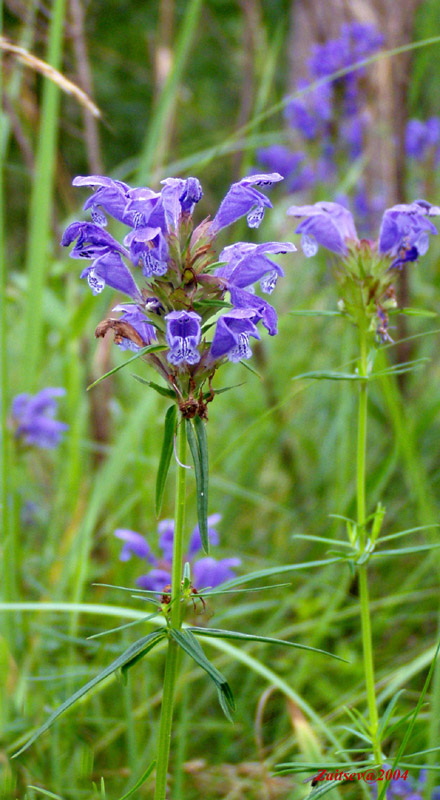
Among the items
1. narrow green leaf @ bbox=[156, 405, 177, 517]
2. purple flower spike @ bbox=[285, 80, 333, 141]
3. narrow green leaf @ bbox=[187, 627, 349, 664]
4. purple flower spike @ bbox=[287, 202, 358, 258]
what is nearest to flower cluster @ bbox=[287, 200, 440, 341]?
purple flower spike @ bbox=[287, 202, 358, 258]

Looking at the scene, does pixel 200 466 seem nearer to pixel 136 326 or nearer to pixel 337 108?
pixel 136 326

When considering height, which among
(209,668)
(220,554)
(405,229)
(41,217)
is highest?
(41,217)

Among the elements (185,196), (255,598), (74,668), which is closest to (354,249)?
(185,196)

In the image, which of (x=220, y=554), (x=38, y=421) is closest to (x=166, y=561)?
(x=220, y=554)

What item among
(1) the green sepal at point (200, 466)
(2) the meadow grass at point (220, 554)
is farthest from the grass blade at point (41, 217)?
(1) the green sepal at point (200, 466)

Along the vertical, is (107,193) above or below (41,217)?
below

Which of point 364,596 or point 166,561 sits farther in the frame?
point 166,561

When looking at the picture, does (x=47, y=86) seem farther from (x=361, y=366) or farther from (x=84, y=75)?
(x=361, y=366)

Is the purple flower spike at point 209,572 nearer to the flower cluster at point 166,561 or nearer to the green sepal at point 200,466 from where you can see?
the flower cluster at point 166,561
